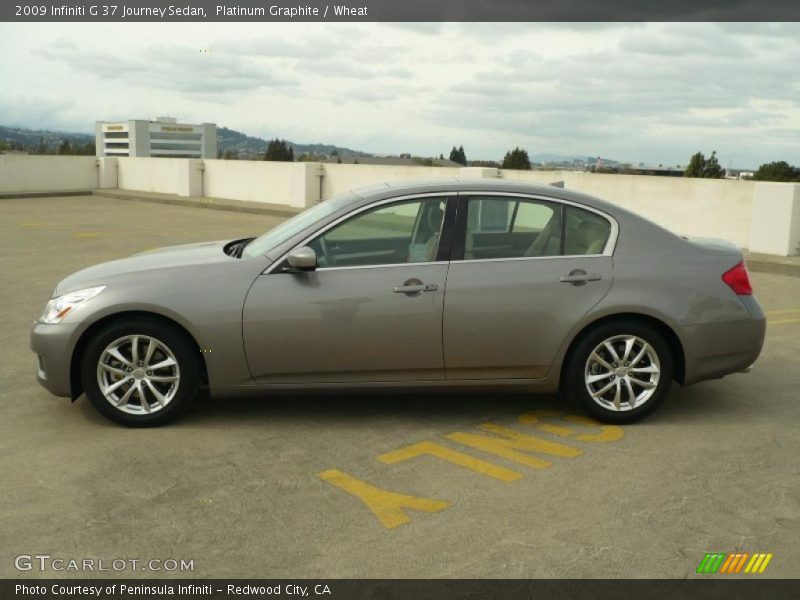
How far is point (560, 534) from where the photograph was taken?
3.88m

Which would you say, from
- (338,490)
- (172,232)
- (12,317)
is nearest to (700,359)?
(338,490)

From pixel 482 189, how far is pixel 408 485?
2080 mm

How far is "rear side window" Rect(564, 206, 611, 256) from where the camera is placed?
18.0 ft

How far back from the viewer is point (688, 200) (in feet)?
54.2

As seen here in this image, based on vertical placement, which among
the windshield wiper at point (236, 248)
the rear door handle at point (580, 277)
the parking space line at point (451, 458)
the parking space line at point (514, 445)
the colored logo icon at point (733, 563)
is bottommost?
the colored logo icon at point (733, 563)

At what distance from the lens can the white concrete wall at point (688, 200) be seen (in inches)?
615

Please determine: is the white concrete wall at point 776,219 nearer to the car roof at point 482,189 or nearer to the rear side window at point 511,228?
the car roof at point 482,189

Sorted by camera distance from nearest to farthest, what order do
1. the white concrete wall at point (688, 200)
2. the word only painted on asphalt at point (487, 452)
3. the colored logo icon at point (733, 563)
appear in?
the colored logo icon at point (733, 563) < the word only painted on asphalt at point (487, 452) < the white concrete wall at point (688, 200)

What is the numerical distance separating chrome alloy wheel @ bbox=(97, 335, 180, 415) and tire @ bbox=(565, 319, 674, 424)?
8.34 ft

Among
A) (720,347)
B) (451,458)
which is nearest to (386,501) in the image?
(451,458)

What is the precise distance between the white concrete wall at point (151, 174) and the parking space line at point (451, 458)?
88.1 feet

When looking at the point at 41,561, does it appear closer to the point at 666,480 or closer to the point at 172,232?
the point at 666,480

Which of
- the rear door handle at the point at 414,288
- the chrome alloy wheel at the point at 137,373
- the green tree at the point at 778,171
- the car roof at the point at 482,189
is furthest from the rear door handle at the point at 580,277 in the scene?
the green tree at the point at 778,171
